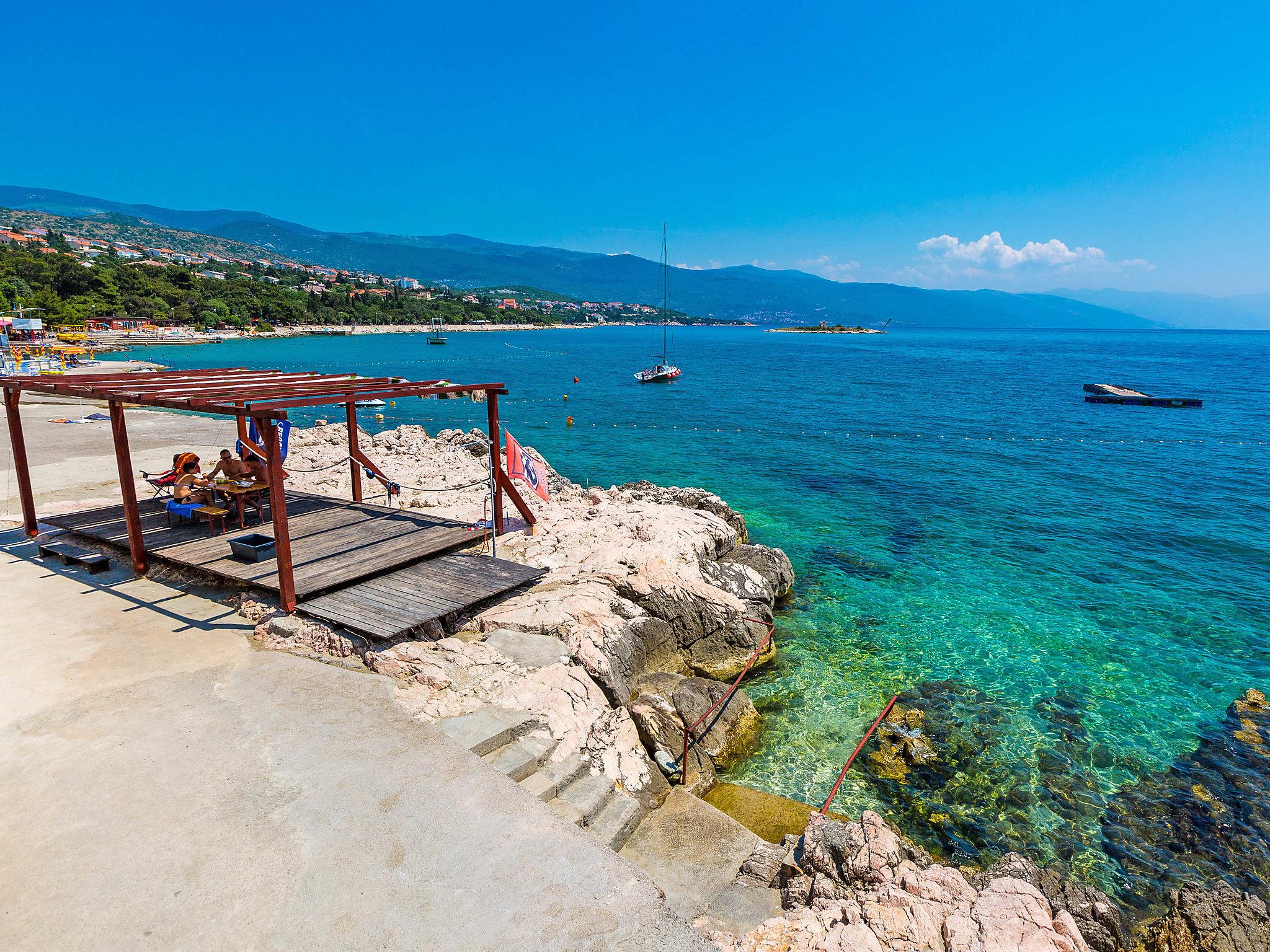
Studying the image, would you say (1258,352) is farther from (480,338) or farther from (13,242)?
(13,242)

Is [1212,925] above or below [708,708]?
below

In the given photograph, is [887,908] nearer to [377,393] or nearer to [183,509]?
[377,393]

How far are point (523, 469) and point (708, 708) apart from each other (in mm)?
5319

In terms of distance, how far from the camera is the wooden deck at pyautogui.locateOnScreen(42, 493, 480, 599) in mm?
9414

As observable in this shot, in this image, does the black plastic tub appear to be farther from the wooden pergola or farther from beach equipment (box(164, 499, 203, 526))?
beach equipment (box(164, 499, 203, 526))

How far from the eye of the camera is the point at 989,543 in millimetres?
19188

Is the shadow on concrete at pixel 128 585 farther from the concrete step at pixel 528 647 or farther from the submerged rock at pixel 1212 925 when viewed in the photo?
the submerged rock at pixel 1212 925

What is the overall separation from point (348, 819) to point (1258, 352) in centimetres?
19062

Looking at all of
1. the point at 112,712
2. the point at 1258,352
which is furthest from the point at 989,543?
the point at 1258,352

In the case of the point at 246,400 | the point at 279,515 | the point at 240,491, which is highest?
the point at 246,400

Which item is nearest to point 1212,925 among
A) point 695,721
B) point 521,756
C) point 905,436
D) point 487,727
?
point 695,721

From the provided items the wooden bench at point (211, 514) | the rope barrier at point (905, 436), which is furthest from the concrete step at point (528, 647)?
the rope barrier at point (905, 436)

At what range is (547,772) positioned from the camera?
21.2 ft

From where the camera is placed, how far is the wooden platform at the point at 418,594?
327 inches
